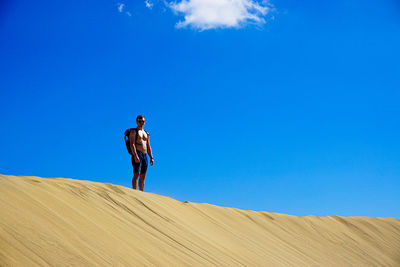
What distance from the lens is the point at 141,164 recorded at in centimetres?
679

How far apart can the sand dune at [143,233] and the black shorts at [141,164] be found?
65 centimetres

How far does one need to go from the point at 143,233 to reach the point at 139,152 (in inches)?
91.1

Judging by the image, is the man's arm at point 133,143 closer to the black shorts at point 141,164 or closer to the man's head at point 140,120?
the black shorts at point 141,164

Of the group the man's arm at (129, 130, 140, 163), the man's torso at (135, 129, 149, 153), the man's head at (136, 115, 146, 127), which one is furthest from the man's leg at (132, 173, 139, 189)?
the man's head at (136, 115, 146, 127)

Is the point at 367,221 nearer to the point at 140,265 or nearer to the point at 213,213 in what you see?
the point at 213,213

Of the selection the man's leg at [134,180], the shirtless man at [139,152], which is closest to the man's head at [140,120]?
the shirtless man at [139,152]

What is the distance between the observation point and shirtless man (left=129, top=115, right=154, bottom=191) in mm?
6660

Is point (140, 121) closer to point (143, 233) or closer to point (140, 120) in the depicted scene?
point (140, 120)

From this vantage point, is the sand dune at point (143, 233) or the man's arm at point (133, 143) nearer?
the sand dune at point (143, 233)

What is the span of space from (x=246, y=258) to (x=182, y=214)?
1.37 m

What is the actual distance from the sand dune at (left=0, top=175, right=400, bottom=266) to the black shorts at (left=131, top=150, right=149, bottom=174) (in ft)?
2.12

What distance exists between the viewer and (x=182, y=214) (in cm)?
629

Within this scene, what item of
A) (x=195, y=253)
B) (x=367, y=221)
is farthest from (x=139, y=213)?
(x=367, y=221)

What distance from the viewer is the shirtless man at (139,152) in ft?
21.9
